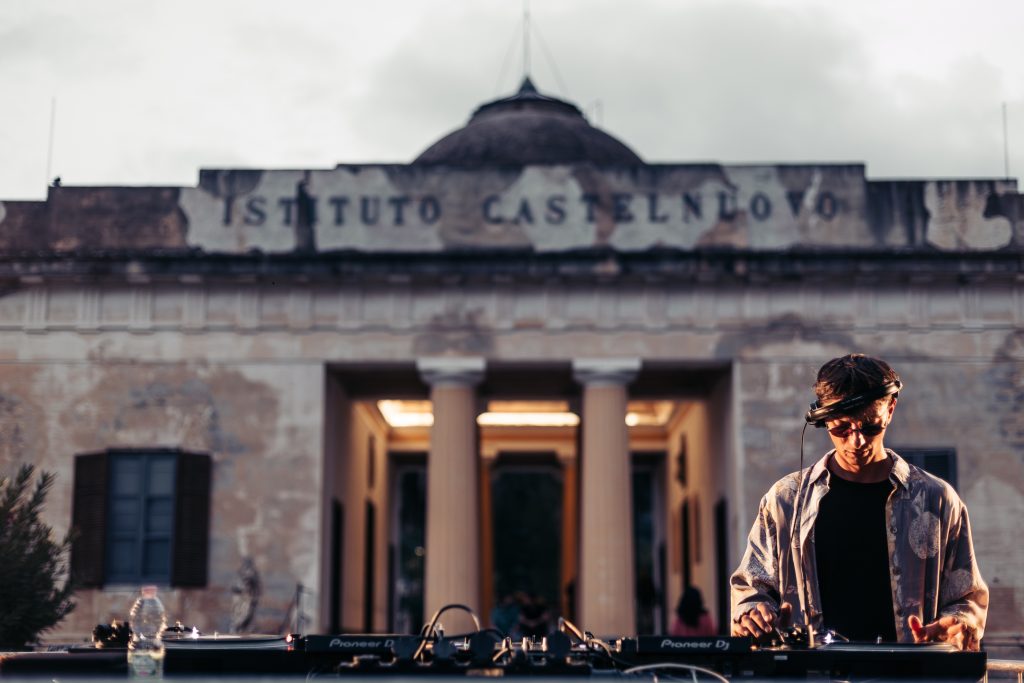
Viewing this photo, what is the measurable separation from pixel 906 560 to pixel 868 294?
1792cm

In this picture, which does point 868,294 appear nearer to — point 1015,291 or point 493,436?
point 1015,291

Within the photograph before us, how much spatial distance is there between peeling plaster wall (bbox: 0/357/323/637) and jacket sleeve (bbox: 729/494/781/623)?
17.1 m

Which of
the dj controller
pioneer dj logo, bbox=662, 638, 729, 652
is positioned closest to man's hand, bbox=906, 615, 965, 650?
the dj controller

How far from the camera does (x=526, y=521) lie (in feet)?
183

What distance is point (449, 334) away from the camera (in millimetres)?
23625

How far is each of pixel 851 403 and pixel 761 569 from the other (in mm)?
909

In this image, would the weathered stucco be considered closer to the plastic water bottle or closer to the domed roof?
the domed roof

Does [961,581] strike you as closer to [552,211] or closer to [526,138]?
[552,211]

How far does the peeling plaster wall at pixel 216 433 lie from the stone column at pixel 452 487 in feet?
5.93

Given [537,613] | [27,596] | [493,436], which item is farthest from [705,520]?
[27,596]

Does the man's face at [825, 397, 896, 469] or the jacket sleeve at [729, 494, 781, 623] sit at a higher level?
the man's face at [825, 397, 896, 469]

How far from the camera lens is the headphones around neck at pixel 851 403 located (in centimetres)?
599

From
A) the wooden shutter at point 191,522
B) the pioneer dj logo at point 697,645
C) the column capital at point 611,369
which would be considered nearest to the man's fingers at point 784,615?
the pioneer dj logo at point 697,645

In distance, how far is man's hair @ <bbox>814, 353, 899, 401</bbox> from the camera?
5.99m
